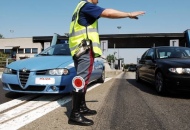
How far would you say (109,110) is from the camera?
15.1 feet

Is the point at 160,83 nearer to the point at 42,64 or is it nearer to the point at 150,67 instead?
the point at 150,67

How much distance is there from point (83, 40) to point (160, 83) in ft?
10.9

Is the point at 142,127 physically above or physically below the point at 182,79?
below

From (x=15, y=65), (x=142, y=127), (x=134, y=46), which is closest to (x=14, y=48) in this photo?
(x=134, y=46)

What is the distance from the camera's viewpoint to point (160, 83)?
6.63 meters

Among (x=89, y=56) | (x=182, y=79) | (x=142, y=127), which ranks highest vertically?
(x=89, y=56)

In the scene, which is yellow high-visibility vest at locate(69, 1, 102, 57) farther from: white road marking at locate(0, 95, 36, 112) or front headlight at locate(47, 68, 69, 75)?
white road marking at locate(0, 95, 36, 112)

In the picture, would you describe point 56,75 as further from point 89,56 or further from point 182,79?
point 182,79

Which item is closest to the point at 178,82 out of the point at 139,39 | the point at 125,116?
the point at 125,116

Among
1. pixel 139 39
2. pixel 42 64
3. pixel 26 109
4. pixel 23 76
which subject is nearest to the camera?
pixel 26 109

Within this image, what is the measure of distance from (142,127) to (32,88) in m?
2.65

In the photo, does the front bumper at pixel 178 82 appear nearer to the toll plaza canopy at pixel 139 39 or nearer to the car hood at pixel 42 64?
the car hood at pixel 42 64

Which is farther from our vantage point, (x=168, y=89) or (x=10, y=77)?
(x=168, y=89)

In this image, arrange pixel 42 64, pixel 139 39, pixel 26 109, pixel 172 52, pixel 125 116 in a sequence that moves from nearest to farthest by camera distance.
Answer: pixel 125 116 → pixel 26 109 → pixel 42 64 → pixel 172 52 → pixel 139 39
